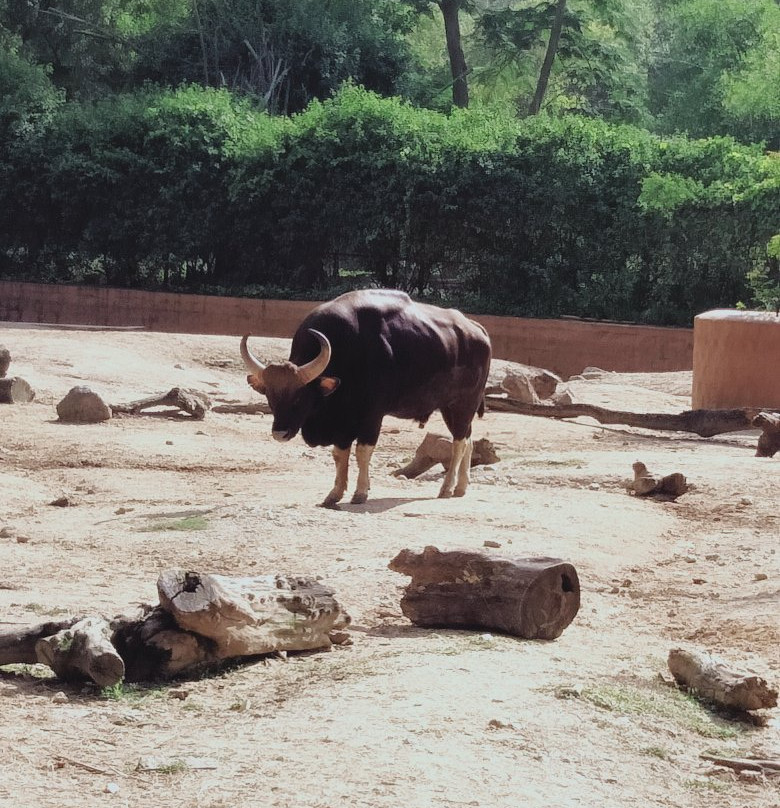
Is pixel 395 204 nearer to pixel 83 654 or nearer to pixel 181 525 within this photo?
pixel 181 525

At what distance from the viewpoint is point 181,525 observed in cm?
984

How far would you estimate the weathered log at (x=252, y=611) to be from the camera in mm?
5973

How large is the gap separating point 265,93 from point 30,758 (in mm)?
29866

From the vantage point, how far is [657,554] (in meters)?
10.1

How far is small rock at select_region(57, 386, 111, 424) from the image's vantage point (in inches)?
606

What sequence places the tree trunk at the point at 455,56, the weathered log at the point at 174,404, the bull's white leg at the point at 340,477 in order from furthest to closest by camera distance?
the tree trunk at the point at 455,56
the weathered log at the point at 174,404
the bull's white leg at the point at 340,477

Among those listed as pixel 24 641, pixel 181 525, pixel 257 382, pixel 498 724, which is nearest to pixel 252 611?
pixel 24 641

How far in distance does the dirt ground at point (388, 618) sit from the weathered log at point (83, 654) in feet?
0.23

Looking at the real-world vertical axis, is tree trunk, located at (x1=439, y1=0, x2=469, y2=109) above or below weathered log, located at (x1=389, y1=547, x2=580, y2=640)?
above

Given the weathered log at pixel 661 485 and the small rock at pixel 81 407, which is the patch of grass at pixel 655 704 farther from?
the small rock at pixel 81 407

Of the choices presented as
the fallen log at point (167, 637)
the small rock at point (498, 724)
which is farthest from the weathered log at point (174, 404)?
the small rock at point (498, 724)

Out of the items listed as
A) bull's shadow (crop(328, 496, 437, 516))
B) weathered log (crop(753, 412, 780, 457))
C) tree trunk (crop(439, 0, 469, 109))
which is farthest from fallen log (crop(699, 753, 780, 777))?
tree trunk (crop(439, 0, 469, 109))

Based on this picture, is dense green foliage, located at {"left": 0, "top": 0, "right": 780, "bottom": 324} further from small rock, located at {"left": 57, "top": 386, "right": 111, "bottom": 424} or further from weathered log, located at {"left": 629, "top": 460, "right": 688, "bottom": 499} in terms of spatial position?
small rock, located at {"left": 57, "top": 386, "right": 111, "bottom": 424}

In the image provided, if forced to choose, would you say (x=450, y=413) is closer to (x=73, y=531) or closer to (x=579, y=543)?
(x=579, y=543)
